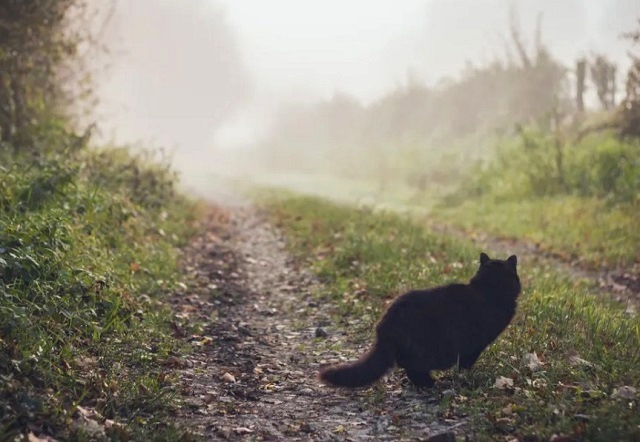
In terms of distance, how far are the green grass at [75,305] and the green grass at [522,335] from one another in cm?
192

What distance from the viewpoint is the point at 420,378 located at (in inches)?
202

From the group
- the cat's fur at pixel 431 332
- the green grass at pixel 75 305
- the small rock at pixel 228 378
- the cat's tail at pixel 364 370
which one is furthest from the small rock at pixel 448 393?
the green grass at pixel 75 305

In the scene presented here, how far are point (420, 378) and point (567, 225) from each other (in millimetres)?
9820

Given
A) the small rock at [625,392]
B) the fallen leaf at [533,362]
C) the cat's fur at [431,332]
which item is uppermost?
the cat's fur at [431,332]

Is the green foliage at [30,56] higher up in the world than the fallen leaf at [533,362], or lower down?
higher up

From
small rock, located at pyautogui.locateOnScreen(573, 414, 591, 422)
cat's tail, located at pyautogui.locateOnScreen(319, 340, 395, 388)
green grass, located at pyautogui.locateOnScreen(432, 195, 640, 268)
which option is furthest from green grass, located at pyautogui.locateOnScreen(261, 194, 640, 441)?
green grass, located at pyautogui.locateOnScreen(432, 195, 640, 268)

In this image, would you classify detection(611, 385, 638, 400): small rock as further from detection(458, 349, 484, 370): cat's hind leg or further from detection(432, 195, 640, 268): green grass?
detection(432, 195, 640, 268): green grass

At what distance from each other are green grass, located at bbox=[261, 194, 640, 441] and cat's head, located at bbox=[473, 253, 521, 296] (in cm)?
55

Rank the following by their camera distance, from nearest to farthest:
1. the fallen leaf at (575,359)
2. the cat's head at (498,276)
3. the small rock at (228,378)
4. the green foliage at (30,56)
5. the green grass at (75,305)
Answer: the green grass at (75,305) → the fallen leaf at (575,359) → the cat's head at (498,276) → the small rock at (228,378) → the green foliage at (30,56)

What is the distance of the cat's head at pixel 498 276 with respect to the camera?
18.3 feet

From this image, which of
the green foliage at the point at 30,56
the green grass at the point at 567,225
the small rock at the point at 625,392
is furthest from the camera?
the green grass at the point at 567,225

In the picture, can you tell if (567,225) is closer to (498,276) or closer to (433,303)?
(498,276)

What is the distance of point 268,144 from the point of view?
181 feet

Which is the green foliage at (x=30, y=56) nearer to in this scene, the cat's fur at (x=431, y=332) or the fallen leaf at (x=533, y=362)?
the cat's fur at (x=431, y=332)
